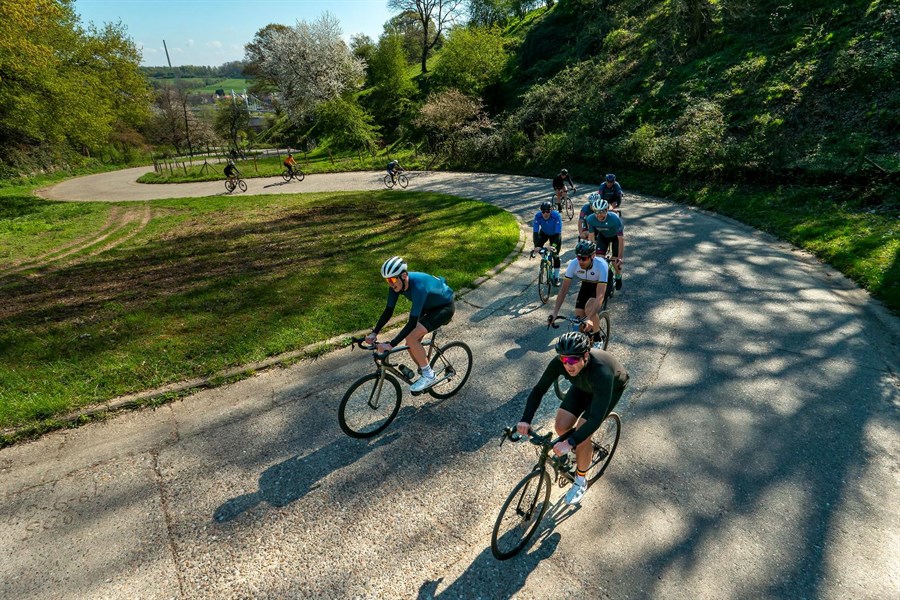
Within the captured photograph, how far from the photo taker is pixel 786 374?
680 centimetres

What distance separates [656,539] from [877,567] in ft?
6.55

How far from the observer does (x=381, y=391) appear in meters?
6.09

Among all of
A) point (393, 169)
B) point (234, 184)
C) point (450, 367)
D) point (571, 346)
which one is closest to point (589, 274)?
point (450, 367)

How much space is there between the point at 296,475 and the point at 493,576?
2.70 meters

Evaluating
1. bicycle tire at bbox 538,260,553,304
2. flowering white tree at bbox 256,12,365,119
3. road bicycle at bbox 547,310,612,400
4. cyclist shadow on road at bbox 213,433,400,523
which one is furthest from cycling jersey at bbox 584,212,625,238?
flowering white tree at bbox 256,12,365,119

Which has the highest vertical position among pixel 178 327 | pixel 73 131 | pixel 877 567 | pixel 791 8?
pixel 791 8

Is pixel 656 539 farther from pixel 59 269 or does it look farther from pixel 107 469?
pixel 59 269

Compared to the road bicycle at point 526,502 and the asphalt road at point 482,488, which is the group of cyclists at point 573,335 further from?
the asphalt road at point 482,488

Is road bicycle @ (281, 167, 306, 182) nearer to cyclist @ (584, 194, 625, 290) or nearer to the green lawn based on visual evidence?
the green lawn

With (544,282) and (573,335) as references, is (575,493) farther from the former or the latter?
(544,282)

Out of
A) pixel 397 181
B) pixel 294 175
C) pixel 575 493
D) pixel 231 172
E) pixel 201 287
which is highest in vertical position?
pixel 231 172

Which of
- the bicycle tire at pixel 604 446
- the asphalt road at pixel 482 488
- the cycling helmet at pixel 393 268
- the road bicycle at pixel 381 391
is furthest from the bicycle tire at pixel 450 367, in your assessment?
the bicycle tire at pixel 604 446

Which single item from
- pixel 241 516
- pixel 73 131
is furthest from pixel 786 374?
pixel 73 131

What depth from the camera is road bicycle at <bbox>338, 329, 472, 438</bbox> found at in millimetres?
5746
